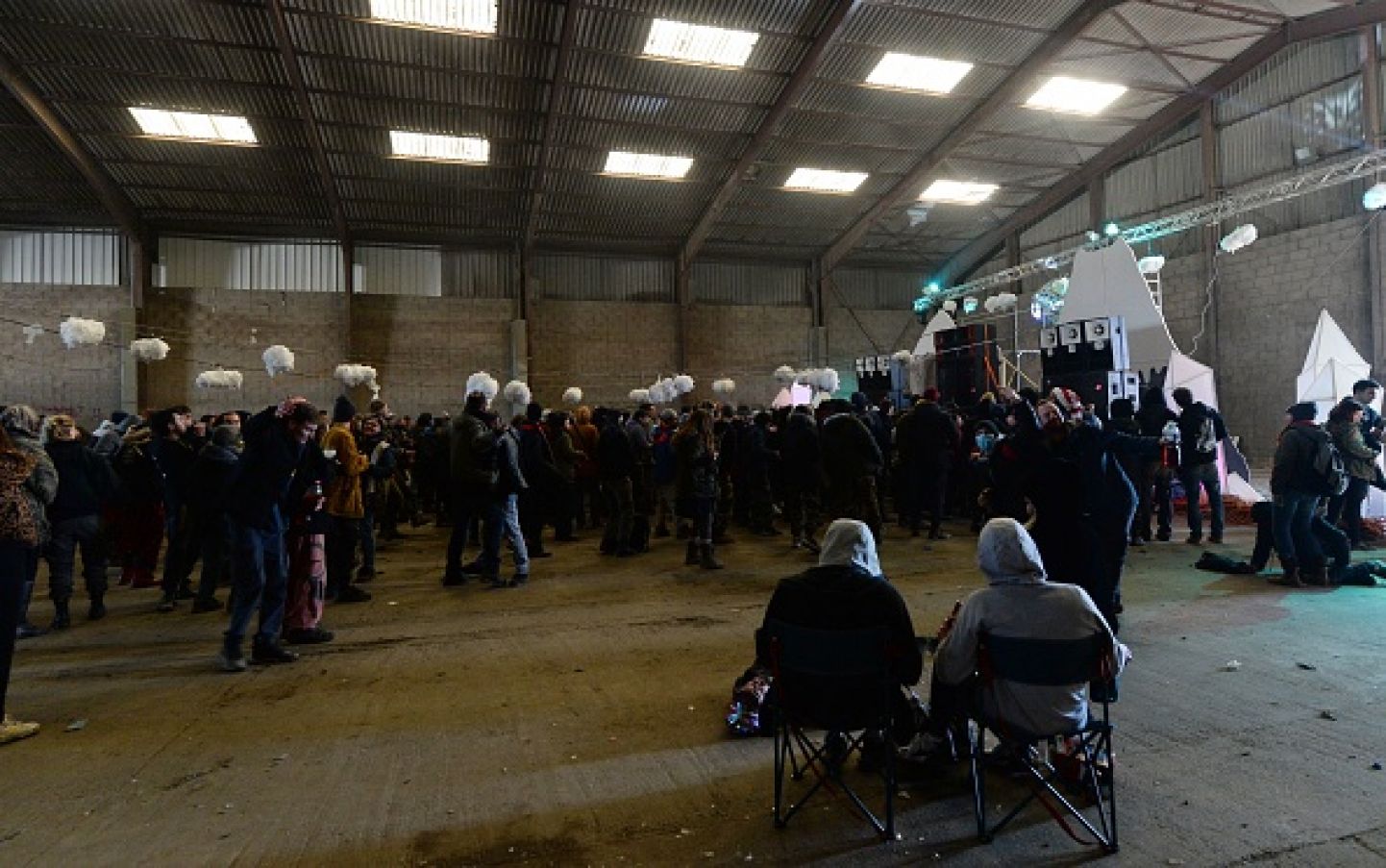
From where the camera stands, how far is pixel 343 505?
224 inches

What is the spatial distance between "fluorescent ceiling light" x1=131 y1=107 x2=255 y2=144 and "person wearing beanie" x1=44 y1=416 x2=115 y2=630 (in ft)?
34.5

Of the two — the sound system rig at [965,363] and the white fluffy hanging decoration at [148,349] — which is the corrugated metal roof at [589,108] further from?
the sound system rig at [965,363]

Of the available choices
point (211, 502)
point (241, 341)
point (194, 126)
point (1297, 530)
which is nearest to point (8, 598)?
point (211, 502)

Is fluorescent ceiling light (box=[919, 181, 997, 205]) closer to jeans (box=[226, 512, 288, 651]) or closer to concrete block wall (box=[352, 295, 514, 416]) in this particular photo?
concrete block wall (box=[352, 295, 514, 416])

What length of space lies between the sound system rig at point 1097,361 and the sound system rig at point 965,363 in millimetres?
1540

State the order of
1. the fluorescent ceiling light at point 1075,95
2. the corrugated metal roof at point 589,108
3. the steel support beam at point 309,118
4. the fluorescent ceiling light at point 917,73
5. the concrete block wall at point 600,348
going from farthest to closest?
1. the concrete block wall at point 600,348
2. the fluorescent ceiling light at point 1075,95
3. the fluorescent ceiling light at point 917,73
4. the corrugated metal roof at point 589,108
5. the steel support beam at point 309,118

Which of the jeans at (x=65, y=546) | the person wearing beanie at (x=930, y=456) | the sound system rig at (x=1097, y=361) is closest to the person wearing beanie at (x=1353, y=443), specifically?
the sound system rig at (x=1097, y=361)

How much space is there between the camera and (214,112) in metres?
13.1

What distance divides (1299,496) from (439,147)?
48.0 ft

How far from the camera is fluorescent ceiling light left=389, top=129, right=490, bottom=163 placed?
14.3 meters

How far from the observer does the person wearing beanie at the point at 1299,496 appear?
5645mm

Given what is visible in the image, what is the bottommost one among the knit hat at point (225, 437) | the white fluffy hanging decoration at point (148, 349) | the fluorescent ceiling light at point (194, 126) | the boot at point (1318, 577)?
the boot at point (1318, 577)

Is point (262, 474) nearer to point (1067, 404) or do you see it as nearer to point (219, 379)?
point (1067, 404)


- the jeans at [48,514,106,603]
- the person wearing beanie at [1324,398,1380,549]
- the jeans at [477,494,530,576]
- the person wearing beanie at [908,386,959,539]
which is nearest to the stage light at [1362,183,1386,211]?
the person wearing beanie at [1324,398,1380,549]
